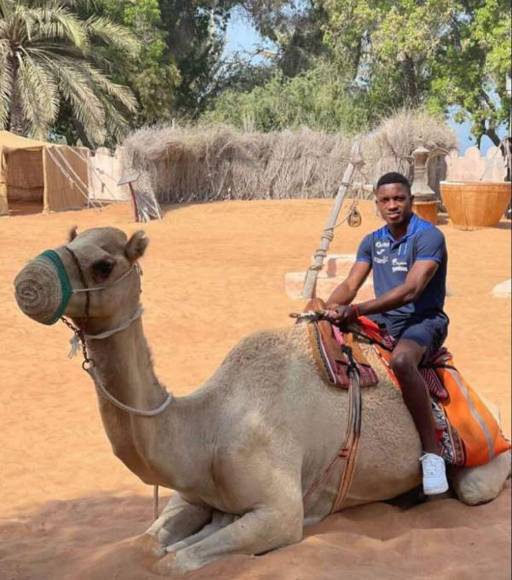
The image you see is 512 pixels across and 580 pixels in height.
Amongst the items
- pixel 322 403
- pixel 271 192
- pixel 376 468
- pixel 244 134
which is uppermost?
pixel 244 134

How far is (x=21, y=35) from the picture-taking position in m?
3.04

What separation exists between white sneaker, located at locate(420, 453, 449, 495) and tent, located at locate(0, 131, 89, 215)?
188cm

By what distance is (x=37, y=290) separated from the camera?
2.32 meters

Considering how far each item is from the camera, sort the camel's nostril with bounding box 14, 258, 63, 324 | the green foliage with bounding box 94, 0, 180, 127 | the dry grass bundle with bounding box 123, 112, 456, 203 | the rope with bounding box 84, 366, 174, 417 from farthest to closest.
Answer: the dry grass bundle with bounding box 123, 112, 456, 203, the green foliage with bounding box 94, 0, 180, 127, the rope with bounding box 84, 366, 174, 417, the camel's nostril with bounding box 14, 258, 63, 324

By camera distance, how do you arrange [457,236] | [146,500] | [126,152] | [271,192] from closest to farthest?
[146,500]
[126,152]
[271,192]
[457,236]

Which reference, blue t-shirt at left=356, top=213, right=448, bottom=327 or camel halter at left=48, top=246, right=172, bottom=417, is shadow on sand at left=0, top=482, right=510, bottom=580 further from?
blue t-shirt at left=356, top=213, right=448, bottom=327

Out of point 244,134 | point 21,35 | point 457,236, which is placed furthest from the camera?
point 457,236

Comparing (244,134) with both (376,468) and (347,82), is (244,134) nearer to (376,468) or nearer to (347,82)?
(347,82)

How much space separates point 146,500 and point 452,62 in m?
3.19

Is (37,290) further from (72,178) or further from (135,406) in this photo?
(72,178)

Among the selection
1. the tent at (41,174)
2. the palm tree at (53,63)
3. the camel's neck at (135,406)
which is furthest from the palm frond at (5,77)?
the camel's neck at (135,406)

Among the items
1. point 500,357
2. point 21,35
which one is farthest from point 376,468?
point 500,357

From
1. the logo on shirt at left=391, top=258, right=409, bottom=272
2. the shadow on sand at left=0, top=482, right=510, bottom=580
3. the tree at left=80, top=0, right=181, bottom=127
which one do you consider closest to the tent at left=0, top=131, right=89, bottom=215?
the tree at left=80, top=0, right=181, bottom=127

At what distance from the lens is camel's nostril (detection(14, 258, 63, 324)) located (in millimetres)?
2320
